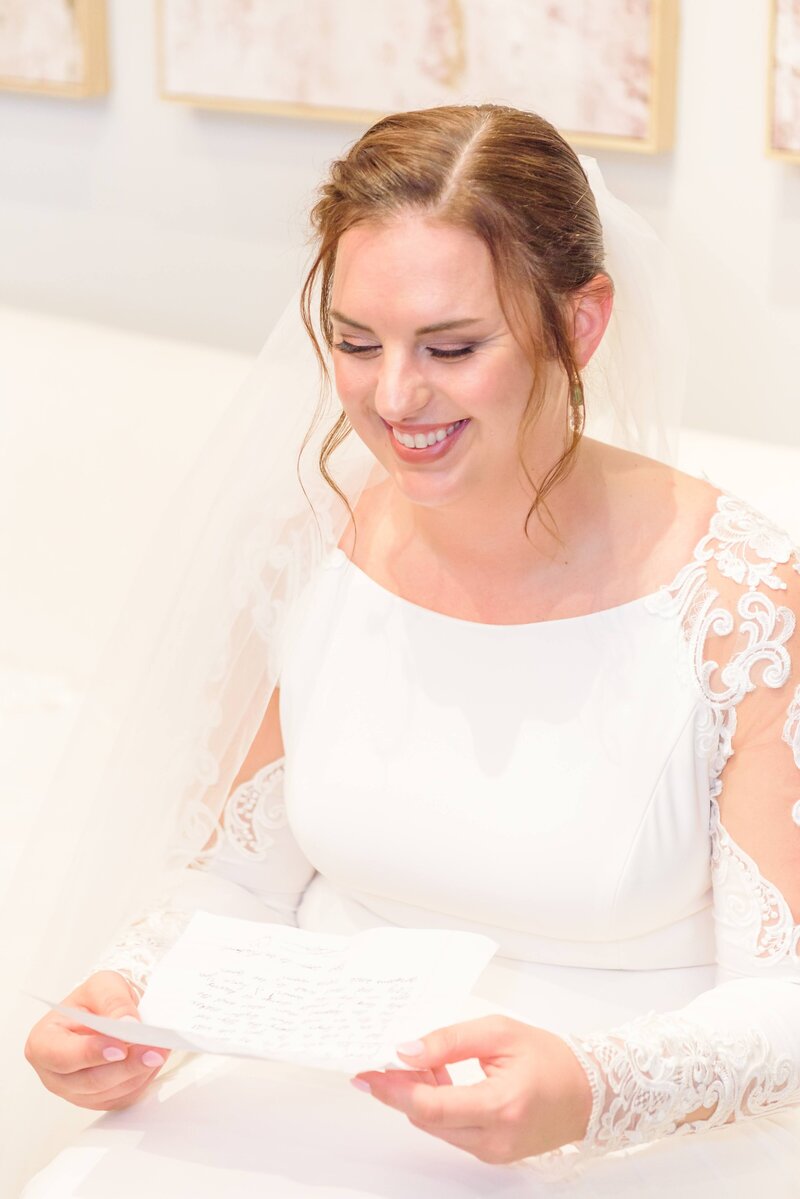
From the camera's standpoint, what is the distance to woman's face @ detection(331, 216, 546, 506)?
1.63m

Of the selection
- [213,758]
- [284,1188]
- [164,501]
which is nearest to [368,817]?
[213,758]

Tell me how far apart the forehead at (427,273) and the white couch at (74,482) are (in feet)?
4.37

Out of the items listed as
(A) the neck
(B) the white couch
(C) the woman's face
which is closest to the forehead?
(C) the woman's face

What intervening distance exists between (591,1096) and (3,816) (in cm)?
143

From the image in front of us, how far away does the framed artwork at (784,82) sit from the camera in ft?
7.79

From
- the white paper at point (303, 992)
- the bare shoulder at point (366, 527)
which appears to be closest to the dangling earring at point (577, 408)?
the bare shoulder at point (366, 527)

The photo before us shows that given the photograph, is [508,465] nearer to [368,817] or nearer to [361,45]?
[368,817]

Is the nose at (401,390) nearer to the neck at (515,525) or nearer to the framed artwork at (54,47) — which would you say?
the neck at (515,525)

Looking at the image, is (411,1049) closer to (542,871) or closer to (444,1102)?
(444,1102)

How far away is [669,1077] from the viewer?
1.54 m

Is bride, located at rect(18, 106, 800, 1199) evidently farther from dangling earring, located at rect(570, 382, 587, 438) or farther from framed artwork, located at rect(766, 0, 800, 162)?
framed artwork, located at rect(766, 0, 800, 162)

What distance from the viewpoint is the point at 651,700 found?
1.76 meters

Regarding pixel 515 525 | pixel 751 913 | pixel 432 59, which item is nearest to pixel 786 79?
pixel 432 59

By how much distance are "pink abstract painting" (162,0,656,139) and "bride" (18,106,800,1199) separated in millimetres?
773
